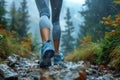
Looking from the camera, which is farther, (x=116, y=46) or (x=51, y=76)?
(x=116, y=46)

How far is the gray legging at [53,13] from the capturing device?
12.4 ft

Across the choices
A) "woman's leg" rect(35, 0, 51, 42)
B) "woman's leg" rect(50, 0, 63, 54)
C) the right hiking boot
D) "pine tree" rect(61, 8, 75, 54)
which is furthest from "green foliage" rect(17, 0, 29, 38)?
the right hiking boot

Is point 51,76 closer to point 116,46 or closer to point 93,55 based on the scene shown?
point 116,46

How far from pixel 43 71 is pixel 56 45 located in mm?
851

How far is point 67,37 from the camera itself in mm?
44531

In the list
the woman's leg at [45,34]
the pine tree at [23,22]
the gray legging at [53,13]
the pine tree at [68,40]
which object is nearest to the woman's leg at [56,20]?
the gray legging at [53,13]

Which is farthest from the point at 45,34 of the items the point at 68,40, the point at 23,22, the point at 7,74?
the point at 68,40

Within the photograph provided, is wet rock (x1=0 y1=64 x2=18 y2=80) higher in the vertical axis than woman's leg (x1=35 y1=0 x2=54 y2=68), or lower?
lower

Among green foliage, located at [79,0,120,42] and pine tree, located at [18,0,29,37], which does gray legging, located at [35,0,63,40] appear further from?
pine tree, located at [18,0,29,37]

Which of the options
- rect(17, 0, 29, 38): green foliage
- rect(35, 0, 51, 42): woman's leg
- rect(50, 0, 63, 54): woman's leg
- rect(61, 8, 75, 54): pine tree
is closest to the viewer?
rect(35, 0, 51, 42): woman's leg

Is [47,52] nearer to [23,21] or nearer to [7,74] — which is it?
[7,74]

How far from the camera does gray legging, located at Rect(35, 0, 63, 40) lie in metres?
3.78

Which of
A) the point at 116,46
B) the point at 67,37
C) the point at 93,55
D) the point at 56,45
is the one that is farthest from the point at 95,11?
the point at 67,37

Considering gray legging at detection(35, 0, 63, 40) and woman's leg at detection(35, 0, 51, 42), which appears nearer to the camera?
woman's leg at detection(35, 0, 51, 42)
